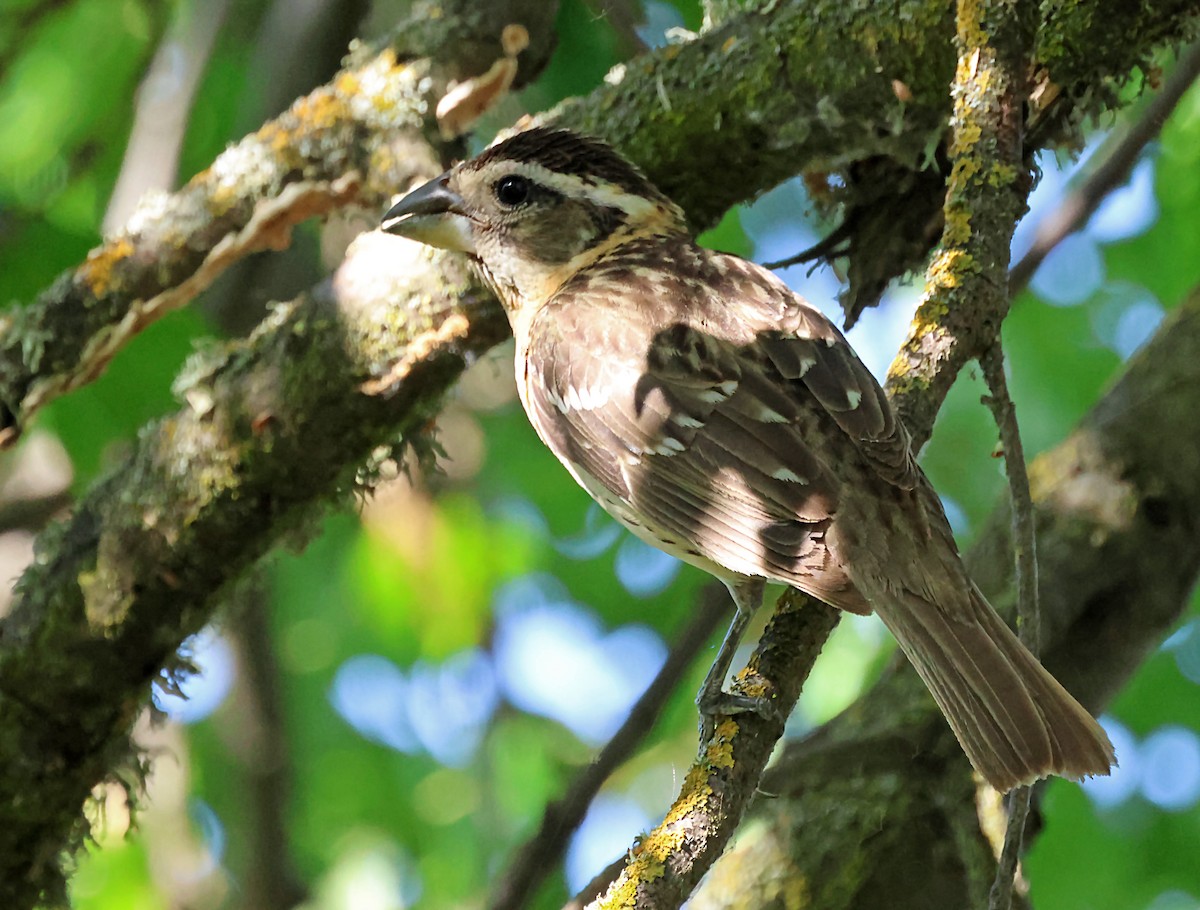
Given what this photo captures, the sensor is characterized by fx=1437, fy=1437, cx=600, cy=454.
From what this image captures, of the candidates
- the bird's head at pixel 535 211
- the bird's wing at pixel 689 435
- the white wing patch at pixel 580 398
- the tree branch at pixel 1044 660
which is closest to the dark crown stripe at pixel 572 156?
the bird's head at pixel 535 211

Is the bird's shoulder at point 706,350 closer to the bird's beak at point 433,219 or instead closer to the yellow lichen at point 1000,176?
the bird's beak at point 433,219

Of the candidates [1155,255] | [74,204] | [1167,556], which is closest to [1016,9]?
[1167,556]

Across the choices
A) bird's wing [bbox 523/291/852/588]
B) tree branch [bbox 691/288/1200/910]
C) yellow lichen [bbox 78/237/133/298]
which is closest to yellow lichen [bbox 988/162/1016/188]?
bird's wing [bbox 523/291/852/588]

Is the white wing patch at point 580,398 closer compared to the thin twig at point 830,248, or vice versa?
the white wing patch at point 580,398

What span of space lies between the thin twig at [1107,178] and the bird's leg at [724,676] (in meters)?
1.59

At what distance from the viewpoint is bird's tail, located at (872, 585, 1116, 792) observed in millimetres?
2830

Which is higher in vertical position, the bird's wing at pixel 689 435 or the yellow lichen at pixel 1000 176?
the yellow lichen at pixel 1000 176

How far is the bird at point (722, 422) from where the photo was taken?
2963mm

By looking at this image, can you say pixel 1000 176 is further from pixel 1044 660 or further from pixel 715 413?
pixel 1044 660

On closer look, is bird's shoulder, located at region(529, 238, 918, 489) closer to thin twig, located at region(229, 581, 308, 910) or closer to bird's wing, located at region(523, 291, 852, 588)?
bird's wing, located at region(523, 291, 852, 588)

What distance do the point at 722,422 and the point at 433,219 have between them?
118 centimetres

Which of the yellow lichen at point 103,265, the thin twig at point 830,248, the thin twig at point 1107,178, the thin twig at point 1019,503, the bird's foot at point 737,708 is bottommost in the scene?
the bird's foot at point 737,708

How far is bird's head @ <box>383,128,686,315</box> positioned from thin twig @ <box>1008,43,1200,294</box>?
4.28 ft

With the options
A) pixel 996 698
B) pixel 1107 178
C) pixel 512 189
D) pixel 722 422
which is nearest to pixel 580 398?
pixel 722 422
